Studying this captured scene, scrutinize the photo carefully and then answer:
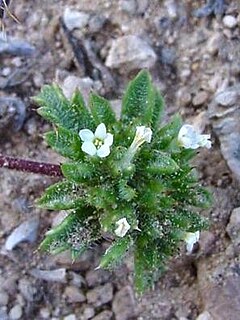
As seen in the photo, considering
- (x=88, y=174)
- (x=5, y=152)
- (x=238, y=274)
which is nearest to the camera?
(x=88, y=174)

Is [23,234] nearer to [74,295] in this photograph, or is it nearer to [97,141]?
[74,295]

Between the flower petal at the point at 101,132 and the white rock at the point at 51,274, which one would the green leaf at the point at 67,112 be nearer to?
the flower petal at the point at 101,132

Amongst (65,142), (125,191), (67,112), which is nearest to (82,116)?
(67,112)

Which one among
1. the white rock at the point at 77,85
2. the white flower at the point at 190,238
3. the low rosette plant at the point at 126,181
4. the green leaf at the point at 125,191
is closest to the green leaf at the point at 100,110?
the low rosette plant at the point at 126,181

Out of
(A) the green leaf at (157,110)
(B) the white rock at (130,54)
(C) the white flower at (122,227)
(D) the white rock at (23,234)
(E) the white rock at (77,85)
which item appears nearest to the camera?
(C) the white flower at (122,227)

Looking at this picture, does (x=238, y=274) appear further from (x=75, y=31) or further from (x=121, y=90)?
(x=75, y=31)

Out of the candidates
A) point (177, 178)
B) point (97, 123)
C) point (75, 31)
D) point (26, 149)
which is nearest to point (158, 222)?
point (177, 178)

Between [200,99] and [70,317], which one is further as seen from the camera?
[200,99]
